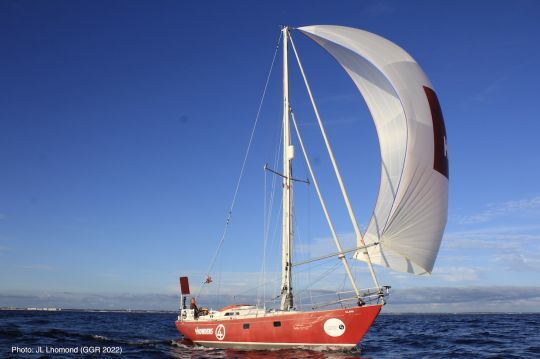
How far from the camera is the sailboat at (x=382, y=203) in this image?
1928cm

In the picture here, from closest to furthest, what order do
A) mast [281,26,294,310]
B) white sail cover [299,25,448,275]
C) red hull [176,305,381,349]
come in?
white sail cover [299,25,448,275] < red hull [176,305,381,349] < mast [281,26,294,310]

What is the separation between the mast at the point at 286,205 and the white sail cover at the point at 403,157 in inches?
164

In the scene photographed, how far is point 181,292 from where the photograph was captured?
30078mm

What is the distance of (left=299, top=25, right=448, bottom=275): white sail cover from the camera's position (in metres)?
19.2

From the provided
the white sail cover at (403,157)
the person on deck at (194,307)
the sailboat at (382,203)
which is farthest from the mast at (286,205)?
the person on deck at (194,307)

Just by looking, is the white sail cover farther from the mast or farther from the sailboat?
the mast

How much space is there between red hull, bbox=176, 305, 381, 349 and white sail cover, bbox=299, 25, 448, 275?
8.71ft

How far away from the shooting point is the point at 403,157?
2058cm

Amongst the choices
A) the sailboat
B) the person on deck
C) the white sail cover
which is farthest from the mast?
the person on deck

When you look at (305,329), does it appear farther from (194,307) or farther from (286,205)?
(194,307)

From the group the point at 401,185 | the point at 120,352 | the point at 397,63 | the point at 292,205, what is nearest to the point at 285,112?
the point at 292,205

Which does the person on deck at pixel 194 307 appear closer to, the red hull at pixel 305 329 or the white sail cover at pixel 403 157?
the red hull at pixel 305 329

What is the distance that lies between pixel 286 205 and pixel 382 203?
5.56 meters

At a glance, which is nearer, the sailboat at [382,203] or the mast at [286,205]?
the sailboat at [382,203]
